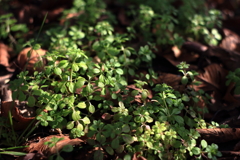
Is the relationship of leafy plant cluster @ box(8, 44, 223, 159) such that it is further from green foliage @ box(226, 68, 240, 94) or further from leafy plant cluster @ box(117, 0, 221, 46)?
leafy plant cluster @ box(117, 0, 221, 46)

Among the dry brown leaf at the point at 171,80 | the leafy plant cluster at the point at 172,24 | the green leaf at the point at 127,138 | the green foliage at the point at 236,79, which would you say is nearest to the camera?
the green leaf at the point at 127,138

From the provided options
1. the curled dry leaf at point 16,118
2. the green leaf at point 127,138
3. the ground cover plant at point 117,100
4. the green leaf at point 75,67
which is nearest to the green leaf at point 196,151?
the ground cover plant at point 117,100

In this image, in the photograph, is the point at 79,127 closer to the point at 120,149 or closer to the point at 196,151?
the point at 120,149

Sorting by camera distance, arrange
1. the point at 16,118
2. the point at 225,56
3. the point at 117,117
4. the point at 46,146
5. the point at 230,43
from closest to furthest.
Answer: the point at 46,146 → the point at 117,117 → the point at 16,118 → the point at 225,56 → the point at 230,43

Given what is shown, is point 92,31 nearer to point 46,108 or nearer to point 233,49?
point 46,108

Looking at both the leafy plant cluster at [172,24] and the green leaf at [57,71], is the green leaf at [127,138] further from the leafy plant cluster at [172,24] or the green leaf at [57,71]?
the leafy plant cluster at [172,24]

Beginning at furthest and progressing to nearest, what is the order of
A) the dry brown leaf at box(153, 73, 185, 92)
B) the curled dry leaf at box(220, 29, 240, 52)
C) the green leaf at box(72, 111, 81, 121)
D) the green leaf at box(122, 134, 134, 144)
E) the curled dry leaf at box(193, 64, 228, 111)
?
the curled dry leaf at box(220, 29, 240, 52) → the curled dry leaf at box(193, 64, 228, 111) → the dry brown leaf at box(153, 73, 185, 92) → the green leaf at box(72, 111, 81, 121) → the green leaf at box(122, 134, 134, 144)

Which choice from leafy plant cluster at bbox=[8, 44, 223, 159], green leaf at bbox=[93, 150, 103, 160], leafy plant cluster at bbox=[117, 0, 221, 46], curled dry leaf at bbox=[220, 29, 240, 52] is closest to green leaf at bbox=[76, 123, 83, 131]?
leafy plant cluster at bbox=[8, 44, 223, 159]

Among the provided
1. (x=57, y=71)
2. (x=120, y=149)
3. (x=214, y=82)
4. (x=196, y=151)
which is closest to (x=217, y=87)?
(x=214, y=82)
